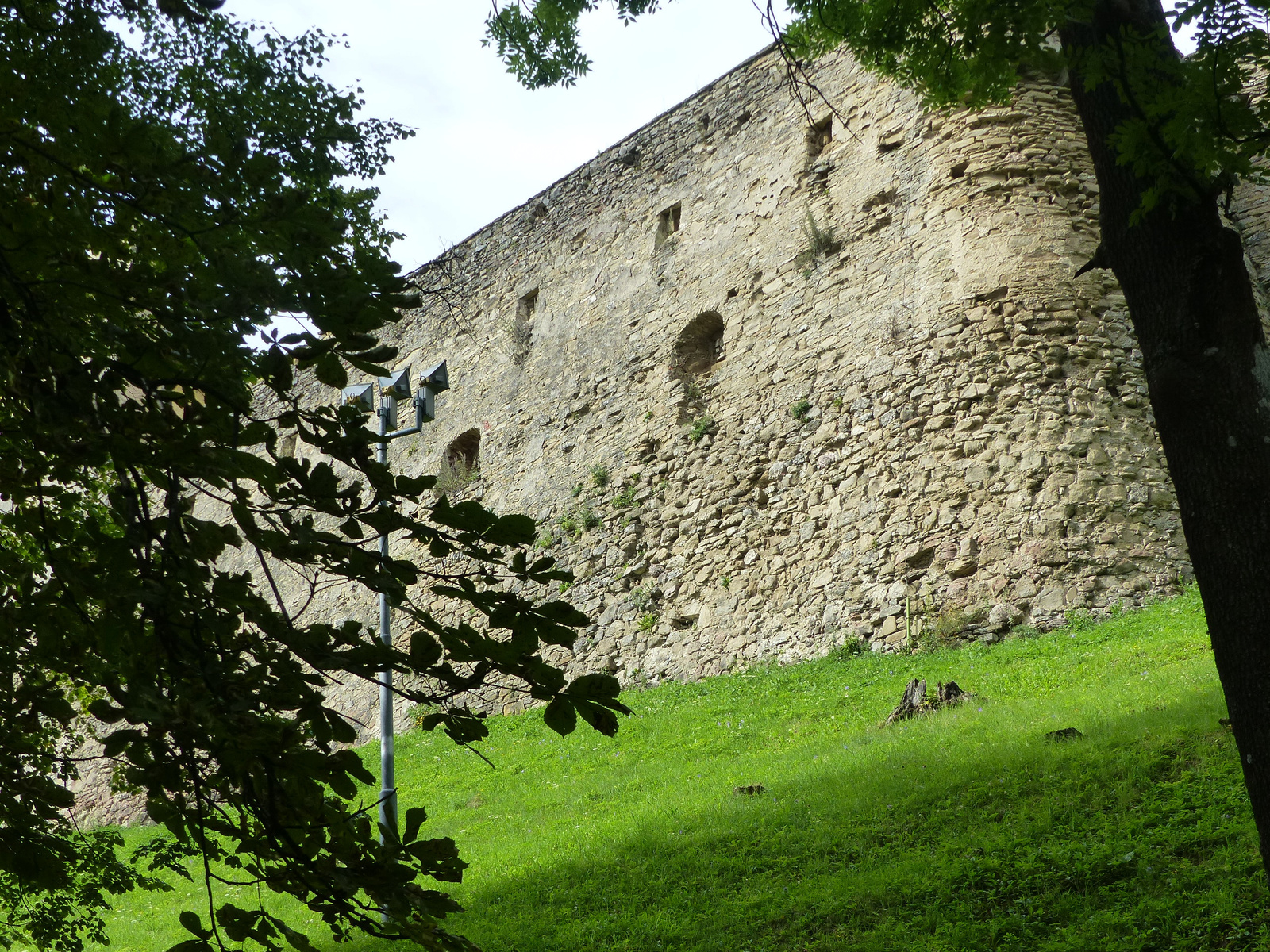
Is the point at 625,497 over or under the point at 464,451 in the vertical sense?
under

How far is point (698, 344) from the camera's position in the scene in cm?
1305

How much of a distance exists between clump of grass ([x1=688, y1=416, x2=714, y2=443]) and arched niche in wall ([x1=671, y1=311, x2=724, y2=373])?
82 centimetres

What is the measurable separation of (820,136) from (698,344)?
2.74m

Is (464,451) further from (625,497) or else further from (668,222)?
(668,222)

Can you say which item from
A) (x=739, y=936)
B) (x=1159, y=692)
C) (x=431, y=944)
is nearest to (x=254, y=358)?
(x=431, y=944)

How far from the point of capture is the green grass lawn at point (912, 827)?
13.9 feet

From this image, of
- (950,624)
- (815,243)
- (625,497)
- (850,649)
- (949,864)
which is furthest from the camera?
(625,497)

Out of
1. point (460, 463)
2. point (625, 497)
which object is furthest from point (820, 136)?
point (460, 463)

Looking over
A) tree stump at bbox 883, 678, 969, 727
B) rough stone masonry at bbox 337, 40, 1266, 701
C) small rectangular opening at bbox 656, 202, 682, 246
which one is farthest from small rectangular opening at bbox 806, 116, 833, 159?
tree stump at bbox 883, 678, 969, 727

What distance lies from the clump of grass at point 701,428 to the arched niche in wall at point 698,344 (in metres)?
0.82

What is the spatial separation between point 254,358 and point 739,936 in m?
3.50

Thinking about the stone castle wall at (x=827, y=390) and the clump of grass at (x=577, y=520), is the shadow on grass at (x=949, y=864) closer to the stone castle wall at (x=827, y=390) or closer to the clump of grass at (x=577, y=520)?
the stone castle wall at (x=827, y=390)

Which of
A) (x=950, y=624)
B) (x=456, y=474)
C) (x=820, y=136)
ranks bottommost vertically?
(x=950, y=624)

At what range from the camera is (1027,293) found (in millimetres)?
9906
